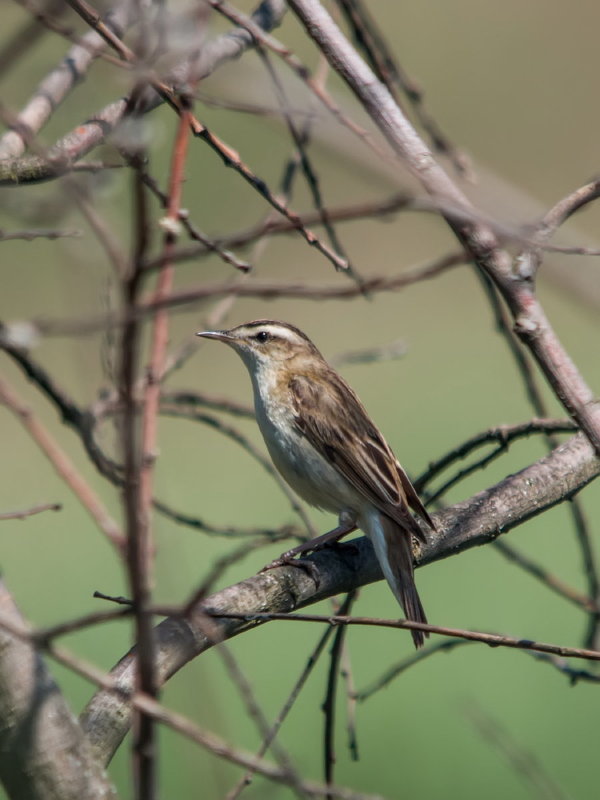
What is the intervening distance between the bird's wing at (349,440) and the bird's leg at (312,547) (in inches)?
5.1

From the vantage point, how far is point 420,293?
13.4 meters

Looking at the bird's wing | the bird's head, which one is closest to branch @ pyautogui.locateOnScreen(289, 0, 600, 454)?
the bird's wing

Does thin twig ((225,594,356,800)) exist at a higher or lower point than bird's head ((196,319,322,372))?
lower

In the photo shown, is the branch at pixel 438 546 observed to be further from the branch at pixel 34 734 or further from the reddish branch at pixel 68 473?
the reddish branch at pixel 68 473

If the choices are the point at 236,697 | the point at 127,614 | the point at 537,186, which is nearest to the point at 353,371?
the point at 537,186

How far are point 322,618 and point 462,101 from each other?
50.0 ft

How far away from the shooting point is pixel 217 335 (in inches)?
150

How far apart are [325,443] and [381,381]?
7501 mm

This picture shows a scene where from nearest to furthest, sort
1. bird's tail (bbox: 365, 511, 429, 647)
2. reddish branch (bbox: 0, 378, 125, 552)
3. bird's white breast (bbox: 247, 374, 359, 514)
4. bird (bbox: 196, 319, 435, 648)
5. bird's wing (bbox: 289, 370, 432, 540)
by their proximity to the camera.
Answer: reddish branch (bbox: 0, 378, 125, 552) < bird's tail (bbox: 365, 511, 429, 647) < bird (bbox: 196, 319, 435, 648) < bird's wing (bbox: 289, 370, 432, 540) < bird's white breast (bbox: 247, 374, 359, 514)

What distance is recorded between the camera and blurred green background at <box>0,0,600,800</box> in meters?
1.63

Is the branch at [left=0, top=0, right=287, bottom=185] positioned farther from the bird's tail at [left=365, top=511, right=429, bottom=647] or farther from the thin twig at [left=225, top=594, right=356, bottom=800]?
the bird's tail at [left=365, top=511, right=429, bottom=647]

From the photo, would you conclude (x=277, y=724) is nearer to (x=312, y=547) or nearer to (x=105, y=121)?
(x=312, y=547)

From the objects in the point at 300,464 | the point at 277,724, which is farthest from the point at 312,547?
the point at 277,724

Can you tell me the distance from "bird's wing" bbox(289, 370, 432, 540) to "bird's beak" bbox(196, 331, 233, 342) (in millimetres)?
298
